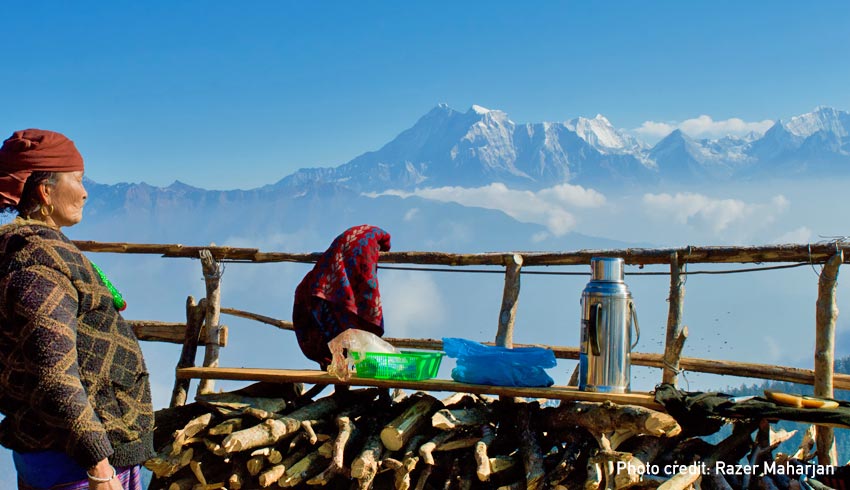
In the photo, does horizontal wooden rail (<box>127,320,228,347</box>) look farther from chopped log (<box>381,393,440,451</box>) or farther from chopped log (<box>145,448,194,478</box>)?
chopped log (<box>381,393,440,451</box>)

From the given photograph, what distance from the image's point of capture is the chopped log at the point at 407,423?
4426mm

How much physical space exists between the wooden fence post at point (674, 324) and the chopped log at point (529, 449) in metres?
1.20

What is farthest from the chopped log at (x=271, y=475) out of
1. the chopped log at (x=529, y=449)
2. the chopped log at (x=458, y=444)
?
the chopped log at (x=529, y=449)

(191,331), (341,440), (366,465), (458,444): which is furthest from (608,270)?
(191,331)

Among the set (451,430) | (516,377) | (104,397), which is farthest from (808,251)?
(104,397)

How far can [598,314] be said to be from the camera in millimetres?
4121

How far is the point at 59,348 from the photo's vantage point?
250 cm

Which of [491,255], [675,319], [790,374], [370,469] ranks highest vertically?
[491,255]

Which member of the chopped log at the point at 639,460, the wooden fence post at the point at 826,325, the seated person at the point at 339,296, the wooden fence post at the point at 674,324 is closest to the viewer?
the chopped log at the point at 639,460

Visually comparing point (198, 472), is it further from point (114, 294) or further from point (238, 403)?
point (114, 294)

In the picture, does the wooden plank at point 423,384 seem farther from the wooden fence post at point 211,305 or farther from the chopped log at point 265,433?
the wooden fence post at point 211,305

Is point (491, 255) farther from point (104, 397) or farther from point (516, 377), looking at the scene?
point (104, 397)

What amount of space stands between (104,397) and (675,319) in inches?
157

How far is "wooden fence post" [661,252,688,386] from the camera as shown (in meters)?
5.38
